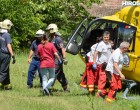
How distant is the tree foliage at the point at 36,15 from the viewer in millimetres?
21875

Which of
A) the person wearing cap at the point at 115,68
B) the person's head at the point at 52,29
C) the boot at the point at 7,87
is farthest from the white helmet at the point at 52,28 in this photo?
the boot at the point at 7,87

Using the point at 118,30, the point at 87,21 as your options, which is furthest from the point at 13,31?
the point at 118,30

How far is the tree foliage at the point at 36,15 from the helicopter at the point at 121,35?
765cm

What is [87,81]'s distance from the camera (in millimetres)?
12938

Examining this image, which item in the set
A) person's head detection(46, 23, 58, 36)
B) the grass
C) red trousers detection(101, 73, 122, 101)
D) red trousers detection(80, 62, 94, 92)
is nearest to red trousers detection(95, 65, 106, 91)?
red trousers detection(80, 62, 94, 92)

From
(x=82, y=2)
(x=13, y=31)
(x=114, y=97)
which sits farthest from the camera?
(x=82, y=2)

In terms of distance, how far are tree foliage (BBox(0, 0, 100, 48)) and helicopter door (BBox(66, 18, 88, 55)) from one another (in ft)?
25.5

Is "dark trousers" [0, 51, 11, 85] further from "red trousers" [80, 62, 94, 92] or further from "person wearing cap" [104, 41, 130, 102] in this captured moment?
"person wearing cap" [104, 41, 130, 102]

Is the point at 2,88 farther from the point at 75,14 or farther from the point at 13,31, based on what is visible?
the point at 75,14

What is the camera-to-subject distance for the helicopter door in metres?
14.1

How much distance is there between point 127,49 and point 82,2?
12971mm

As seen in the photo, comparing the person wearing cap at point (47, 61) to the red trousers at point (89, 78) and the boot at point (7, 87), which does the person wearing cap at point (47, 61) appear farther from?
the boot at point (7, 87)

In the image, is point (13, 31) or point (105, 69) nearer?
point (105, 69)

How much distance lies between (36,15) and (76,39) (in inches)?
368
